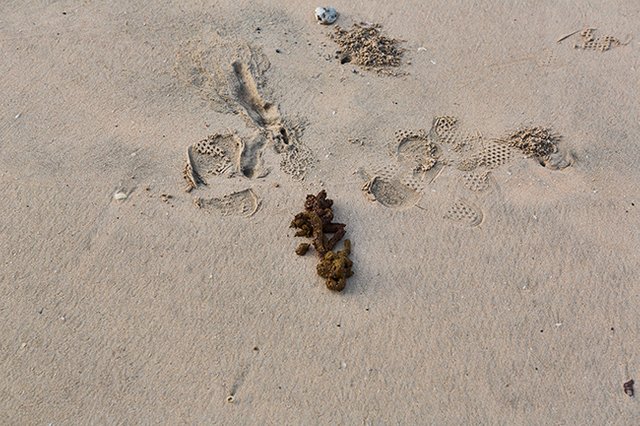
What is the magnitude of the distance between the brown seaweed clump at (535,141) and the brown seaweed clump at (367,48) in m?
1.06

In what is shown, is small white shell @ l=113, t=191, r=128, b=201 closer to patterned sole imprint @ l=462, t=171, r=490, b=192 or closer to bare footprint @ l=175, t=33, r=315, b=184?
bare footprint @ l=175, t=33, r=315, b=184

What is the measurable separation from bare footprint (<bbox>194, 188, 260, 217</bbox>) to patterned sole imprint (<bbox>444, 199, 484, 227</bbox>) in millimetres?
1192

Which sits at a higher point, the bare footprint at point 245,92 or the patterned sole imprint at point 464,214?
the bare footprint at point 245,92

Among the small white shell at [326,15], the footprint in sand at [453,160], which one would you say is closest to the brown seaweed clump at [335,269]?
the footprint in sand at [453,160]

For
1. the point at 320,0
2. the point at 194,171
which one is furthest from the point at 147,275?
the point at 320,0

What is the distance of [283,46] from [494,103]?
162 centimetres

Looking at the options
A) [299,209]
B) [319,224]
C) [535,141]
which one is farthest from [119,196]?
[535,141]

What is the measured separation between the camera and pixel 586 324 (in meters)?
3.32

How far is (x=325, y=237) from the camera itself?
354cm

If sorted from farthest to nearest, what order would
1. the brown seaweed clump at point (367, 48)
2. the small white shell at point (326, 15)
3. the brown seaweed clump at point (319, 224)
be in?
the small white shell at point (326, 15) → the brown seaweed clump at point (367, 48) → the brown seaweed clump at point (319, 224)

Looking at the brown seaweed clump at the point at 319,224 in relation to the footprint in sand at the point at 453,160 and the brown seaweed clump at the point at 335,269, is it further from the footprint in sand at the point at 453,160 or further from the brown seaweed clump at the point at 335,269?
the footprint in sand at the point at 453,160

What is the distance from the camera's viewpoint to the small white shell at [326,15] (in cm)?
471

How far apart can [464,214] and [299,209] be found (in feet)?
3.33

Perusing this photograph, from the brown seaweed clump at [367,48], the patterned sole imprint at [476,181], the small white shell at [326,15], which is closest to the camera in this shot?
the patterned sole imprint at [476,181]
